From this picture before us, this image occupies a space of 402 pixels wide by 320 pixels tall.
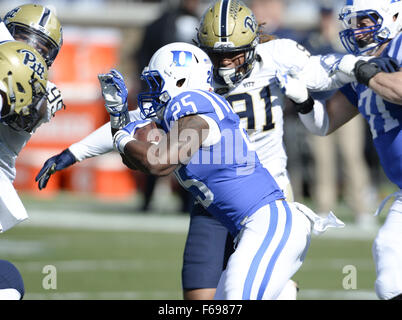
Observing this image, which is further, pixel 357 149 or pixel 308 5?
pixel 308 5

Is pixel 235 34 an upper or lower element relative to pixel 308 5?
lower

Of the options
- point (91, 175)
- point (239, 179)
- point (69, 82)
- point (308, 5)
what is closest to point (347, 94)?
point (239, 179)

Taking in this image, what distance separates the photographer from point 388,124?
4.53m

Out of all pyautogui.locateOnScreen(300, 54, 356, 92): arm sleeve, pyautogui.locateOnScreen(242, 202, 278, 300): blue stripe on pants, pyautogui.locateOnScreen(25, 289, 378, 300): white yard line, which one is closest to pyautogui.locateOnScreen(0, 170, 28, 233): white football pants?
pyautogui.locateOnScreen(242, 202, 278, 300): blue stripe on pants

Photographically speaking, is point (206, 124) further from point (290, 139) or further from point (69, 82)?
point (69, 82)

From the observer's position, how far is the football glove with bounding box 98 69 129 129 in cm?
413

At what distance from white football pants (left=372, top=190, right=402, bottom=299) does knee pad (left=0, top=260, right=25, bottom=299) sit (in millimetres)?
1757

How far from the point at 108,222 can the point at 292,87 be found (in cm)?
577

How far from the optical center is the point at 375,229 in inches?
380

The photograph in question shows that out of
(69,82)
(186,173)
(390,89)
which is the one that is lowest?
(186,173)

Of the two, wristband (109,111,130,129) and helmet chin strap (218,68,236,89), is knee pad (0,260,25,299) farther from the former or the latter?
helmet chin strap (218,68,236,89)

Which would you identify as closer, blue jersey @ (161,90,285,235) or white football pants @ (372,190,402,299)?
blue jersey @ (161,90,285,235)

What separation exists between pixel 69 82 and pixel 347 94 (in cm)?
1101

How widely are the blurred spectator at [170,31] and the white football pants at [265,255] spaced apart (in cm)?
644
